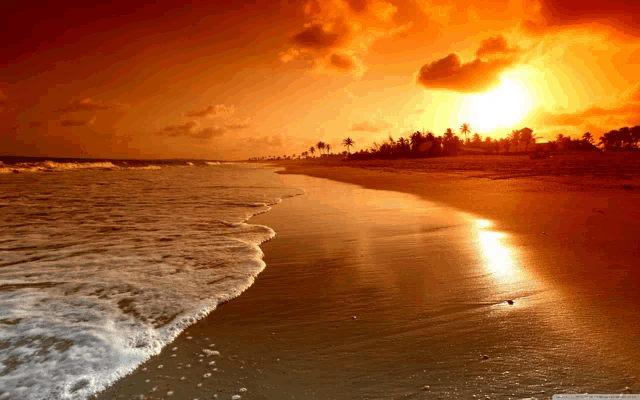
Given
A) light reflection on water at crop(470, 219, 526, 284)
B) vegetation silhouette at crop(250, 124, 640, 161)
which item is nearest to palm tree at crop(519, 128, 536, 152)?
vegetation silhouette at crop(250, 124, 640, 161)

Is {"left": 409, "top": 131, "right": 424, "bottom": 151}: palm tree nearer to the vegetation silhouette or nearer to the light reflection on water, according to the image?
the vegetation silhouette

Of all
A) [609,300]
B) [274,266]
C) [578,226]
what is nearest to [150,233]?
[274,266]

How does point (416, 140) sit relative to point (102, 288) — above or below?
above

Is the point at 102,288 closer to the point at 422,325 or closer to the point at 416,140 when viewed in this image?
the point at 422,325

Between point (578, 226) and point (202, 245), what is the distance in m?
8.01

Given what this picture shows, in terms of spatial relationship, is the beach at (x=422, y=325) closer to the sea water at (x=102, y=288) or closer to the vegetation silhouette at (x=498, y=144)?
the sea water at (x=102, y=288)

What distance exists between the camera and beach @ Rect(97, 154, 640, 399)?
2475 mm

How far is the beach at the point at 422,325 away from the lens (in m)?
2.47

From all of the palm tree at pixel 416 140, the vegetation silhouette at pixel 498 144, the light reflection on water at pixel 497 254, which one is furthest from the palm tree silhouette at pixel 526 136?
the light reflection on water at pixel 497 254

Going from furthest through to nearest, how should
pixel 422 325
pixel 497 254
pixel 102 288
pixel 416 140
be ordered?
pixel 416 140 → pixel 497 254 → pixel 102 288 → pixel 422 325

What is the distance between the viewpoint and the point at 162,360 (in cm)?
291

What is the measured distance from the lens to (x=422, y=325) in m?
3.32

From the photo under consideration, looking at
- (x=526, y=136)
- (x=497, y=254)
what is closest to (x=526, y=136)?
(x=526, y=136)

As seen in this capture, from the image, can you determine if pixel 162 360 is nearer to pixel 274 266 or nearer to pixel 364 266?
pixel 274 266
